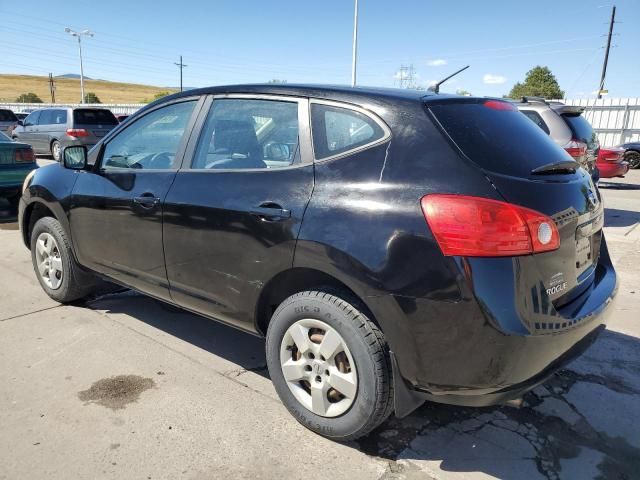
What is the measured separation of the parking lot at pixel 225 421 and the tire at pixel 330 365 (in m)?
0.16

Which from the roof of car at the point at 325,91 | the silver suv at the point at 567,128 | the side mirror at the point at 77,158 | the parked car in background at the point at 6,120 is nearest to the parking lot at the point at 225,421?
the side mirror at the point at 77,158

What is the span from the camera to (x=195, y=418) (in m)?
2.76

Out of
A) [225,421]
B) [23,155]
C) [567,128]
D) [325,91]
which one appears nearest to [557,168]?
[325,91]

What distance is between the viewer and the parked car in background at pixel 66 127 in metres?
15.5

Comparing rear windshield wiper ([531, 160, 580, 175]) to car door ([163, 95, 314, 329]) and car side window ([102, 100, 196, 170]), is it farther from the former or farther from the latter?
car side window ([102, 100, 196, 170])

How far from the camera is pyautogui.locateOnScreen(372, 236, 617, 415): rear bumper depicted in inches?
80.0

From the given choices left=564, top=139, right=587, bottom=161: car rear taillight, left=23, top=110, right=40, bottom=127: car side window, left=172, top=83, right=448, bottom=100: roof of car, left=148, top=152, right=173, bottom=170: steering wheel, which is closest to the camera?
left=172, top=83, right=448, bottom=100: roof of car

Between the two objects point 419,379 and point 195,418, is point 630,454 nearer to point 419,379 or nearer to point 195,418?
point 419,379

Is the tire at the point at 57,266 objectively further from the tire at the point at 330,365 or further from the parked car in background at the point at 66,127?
the parked car in background at the point at 66,127

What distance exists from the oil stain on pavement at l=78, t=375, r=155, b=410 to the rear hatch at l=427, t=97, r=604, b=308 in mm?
2237

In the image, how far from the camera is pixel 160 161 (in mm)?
3389

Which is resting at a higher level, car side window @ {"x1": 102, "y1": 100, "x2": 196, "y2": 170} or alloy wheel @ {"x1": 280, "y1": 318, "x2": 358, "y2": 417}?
car side window @ {"x1": 102, "y1": 100, "x2": 196, "y2": 170}

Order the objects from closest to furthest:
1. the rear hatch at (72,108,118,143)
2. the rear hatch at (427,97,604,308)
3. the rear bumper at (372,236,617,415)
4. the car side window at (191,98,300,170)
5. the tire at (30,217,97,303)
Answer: the rear bumper at (372,236,617,415) < the rear hatch at (427,97,604,308) < the car side window at (191,98,300,170) < the tire at (30,217,97,303) < the rear hatch at (72,108,118,143)

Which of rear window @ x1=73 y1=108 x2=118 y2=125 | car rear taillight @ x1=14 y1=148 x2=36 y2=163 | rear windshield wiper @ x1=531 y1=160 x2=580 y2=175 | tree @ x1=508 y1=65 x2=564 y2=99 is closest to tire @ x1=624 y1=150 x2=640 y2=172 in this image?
rear window @ x1=73 y1=108 x2=118 y2=125
